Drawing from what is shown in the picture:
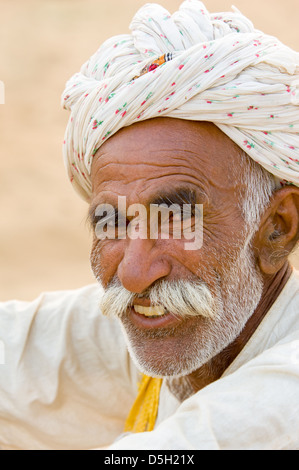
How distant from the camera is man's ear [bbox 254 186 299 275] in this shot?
258 centimetres

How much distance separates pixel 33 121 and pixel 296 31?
11.5ft

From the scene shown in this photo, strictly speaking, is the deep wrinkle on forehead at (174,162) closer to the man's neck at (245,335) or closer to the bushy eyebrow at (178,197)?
the bushy eyebrow at (178,197)

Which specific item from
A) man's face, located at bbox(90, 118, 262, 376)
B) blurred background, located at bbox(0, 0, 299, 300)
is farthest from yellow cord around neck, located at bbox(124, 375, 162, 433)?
blurred background, located at bbox(0, 0, 299, 300)

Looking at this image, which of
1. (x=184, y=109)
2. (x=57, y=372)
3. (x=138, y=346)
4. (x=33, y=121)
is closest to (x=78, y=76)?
(x=184, y=109)

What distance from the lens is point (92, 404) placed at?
3.23 meters

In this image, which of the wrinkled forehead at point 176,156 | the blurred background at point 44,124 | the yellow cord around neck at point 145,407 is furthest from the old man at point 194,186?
the blurred background at point 44,124

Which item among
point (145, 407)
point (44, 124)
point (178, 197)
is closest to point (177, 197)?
point (178, 197)

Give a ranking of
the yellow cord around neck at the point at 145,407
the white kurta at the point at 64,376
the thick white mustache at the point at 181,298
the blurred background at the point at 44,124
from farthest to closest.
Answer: the blurred background at the point at 44,124 → the white kurta at the point at 64,376 → the yellow cord around neck at the point at 145,407 → the thick white mustache at the point at 181,298

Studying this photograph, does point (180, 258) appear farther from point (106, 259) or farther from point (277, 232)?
point (277, 232)

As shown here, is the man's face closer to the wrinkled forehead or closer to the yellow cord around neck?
the wrinkled forehead

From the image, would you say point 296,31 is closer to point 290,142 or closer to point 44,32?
point 44,32

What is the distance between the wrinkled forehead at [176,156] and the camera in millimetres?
2449

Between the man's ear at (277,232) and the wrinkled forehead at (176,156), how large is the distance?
0.65ft
